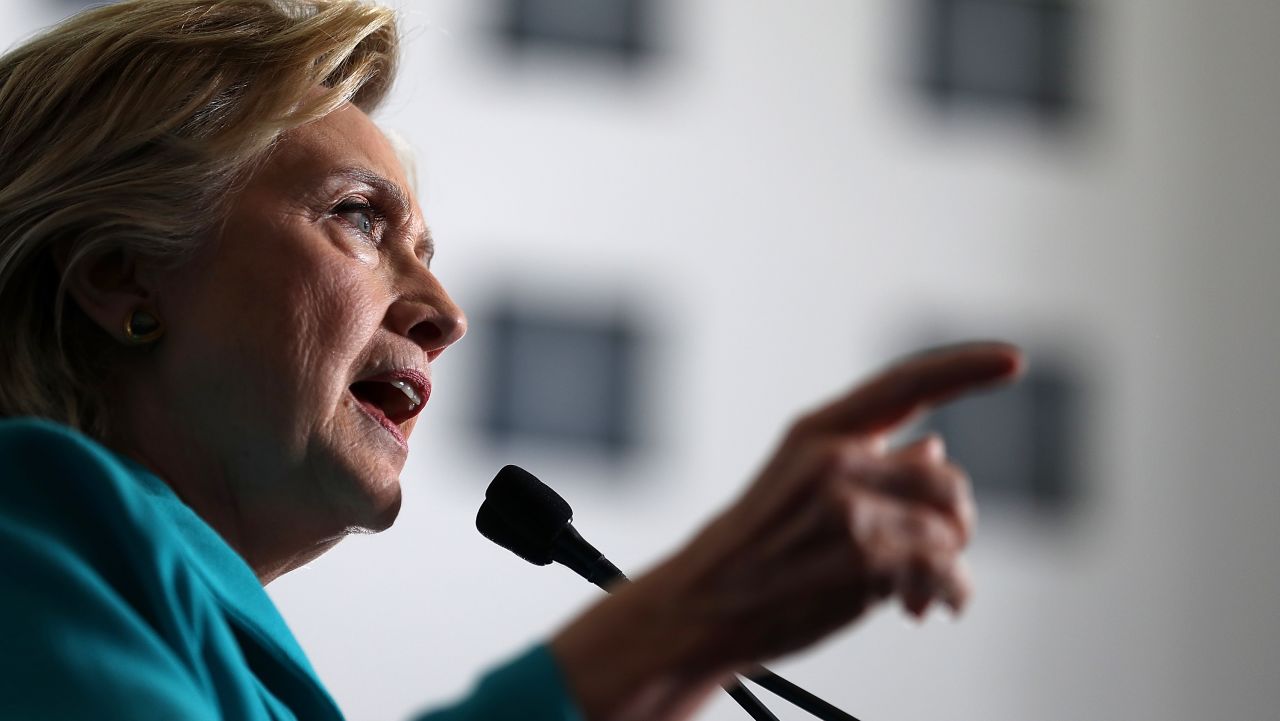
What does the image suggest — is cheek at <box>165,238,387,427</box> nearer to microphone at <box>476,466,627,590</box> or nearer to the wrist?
microphone at <box>476,466,627,590</box>

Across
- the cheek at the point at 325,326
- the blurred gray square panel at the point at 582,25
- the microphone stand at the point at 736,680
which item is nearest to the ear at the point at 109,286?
the cheek at the point at 325,326

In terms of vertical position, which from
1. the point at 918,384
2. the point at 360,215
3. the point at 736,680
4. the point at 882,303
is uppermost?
the point at 882,303

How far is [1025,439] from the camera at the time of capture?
9211 mm

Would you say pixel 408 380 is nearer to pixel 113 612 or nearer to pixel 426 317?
pixel 426 317

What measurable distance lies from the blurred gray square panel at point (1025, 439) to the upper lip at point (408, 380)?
7505 millimetres

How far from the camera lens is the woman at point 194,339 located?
117 cm

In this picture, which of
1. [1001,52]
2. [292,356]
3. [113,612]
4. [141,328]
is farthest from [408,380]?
[1001,52]

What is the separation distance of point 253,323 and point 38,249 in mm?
206

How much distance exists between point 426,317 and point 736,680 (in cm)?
42

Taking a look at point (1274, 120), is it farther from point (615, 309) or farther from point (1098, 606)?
point (615, 309)

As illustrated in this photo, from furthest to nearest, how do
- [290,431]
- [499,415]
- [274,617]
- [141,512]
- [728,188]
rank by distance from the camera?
[728,188] < [499,415] < [290,431] < [274,617] < [141,512]

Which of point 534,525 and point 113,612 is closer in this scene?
point 113,612

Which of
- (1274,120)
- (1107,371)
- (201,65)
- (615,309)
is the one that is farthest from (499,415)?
(201,65)

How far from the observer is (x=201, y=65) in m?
1.57
